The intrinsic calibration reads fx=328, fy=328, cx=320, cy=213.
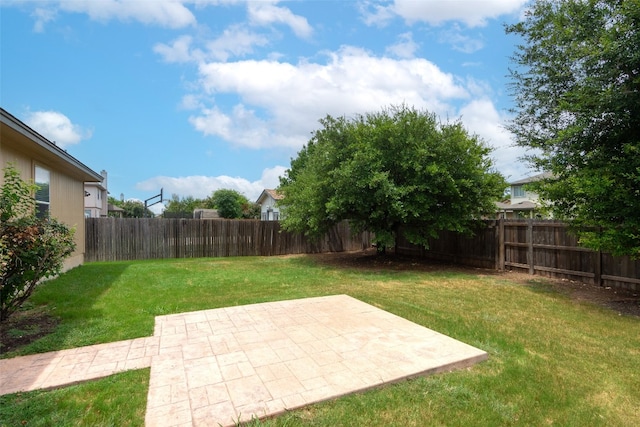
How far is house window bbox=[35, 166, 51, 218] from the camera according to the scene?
751cm

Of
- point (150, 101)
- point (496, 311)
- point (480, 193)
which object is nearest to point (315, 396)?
point (496, 311)

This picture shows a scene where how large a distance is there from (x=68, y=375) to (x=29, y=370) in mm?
491

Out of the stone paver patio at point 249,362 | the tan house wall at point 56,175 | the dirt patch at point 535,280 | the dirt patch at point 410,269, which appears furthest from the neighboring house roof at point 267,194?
the stone paver patio at point 249,362

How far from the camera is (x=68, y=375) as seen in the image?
314 cm

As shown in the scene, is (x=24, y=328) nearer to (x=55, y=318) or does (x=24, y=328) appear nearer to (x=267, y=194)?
(x=55, y=318)

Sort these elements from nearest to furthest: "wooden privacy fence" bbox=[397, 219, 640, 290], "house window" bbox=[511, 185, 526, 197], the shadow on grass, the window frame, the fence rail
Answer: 1. the shadow on grass
2. "wooden privacy fence" bbox=[397, 219, 640, 290]
3. the window frame
4. the fence rail
5. "house window" bbox=[511, 185, 526, 197]

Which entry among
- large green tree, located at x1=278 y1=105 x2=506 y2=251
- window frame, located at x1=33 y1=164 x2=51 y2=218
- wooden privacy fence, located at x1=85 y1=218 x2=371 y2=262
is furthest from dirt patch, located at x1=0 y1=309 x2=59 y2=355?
wooden privacy fence, located at x1=85 y1=218 x2=371 y2=262

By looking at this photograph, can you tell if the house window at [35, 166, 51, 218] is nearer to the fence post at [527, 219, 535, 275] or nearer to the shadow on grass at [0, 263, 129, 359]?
the shadow on grass at [0, 263, 129, 359]

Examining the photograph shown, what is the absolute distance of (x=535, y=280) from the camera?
837 cm

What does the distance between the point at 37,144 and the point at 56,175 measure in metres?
3.13

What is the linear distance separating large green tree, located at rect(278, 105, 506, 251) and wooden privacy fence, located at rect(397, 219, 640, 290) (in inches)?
33.3

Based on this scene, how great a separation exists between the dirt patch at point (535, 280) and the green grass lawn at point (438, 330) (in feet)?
1.16

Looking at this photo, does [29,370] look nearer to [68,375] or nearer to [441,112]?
[68,375]

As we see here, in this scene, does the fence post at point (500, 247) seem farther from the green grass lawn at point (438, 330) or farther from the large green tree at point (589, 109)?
the large green tree at point (589, 109)
